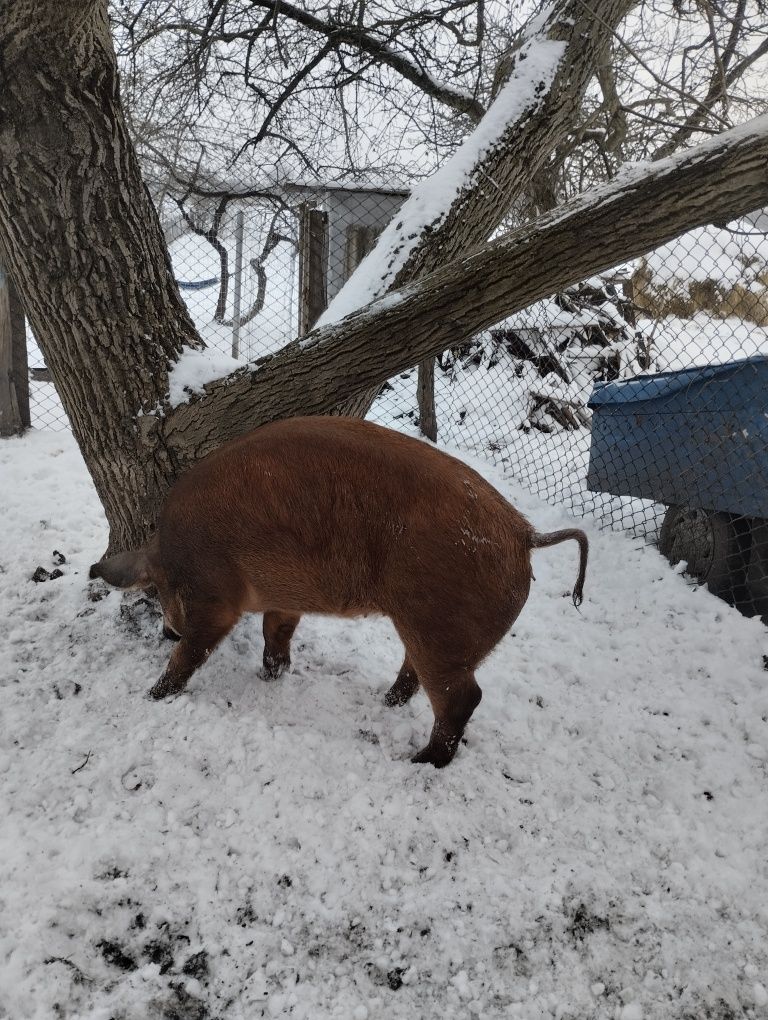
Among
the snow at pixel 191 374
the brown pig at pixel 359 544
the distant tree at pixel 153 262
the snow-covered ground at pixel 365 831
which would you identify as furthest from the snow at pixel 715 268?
the brown pig at pixel 359 544

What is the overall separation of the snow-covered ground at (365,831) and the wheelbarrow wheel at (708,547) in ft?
1.12

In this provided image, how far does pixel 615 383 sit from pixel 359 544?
8.02ft

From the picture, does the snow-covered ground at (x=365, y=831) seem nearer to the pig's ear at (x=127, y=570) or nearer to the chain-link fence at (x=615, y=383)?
the pig's ear at (x=127, y=570)

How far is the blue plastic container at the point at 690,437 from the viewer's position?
9.65 ft

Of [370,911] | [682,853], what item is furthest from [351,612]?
[682,853]

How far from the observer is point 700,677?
8.91 ft

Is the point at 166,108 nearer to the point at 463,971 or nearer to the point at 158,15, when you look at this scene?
the point at 158,15

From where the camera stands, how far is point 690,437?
3209 millimetres

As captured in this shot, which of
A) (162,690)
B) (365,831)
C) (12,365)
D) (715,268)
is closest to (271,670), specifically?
(162,690)

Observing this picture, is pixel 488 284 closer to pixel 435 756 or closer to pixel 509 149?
pixel 509 149

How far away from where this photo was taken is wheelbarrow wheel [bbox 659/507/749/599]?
3.19m

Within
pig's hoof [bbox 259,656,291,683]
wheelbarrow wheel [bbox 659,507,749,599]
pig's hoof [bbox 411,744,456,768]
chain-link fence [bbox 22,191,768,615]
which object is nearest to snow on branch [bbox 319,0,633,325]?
chain-link fence [bbox 22,191,768,615]

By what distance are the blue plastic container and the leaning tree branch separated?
4.18 feet

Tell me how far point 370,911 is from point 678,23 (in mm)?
5810
